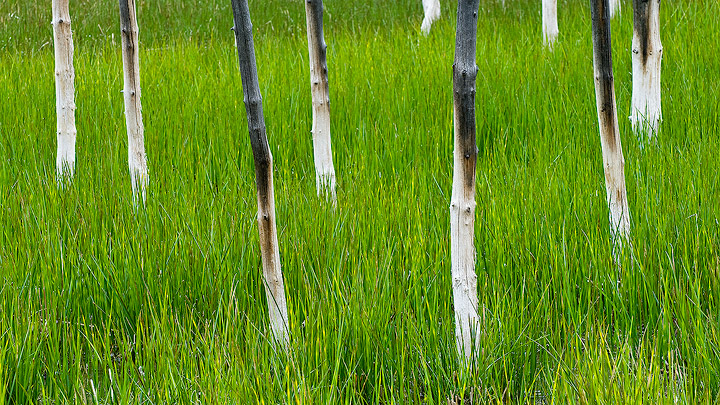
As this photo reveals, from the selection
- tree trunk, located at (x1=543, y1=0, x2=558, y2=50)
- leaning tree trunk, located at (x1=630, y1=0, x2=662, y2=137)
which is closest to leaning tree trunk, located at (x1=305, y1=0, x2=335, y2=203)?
leaning tree trunk, located at (x1=630, y1=0, x2=662, y2=137)

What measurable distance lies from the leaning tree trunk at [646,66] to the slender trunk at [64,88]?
10.7ft

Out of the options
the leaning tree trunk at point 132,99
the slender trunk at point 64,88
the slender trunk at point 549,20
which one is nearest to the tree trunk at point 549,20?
the slender trunk at point 549,20

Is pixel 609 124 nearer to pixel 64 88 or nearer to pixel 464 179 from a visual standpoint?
pixel 464 179

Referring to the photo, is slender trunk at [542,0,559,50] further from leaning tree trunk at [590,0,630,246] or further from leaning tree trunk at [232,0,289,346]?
leaning tree trunk at [232,0,289,346]

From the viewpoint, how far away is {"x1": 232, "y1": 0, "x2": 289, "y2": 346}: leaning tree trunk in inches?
81.9

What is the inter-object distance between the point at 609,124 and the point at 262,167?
Result: 1337mm

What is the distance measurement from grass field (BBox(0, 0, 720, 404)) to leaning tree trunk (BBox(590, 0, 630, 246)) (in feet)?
0.39

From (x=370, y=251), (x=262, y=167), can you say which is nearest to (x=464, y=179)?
(x=262, y=167)

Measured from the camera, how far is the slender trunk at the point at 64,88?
3.86m

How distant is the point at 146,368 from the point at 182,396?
0.56 ft

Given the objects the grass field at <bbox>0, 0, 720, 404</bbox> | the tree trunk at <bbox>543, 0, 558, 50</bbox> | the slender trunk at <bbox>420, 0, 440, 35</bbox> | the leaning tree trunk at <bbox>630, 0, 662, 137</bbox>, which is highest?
the slender trunk at <bbox>420, 0, 440, 35</bbox>

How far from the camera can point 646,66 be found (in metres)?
3.99

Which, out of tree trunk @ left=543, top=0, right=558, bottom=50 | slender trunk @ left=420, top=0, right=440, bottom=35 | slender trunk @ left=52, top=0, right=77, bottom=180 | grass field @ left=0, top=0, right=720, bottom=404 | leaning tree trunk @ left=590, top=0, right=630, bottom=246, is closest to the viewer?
grass field @ left=0, top=0, right=720, bottom=404

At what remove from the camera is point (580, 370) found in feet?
5.95
